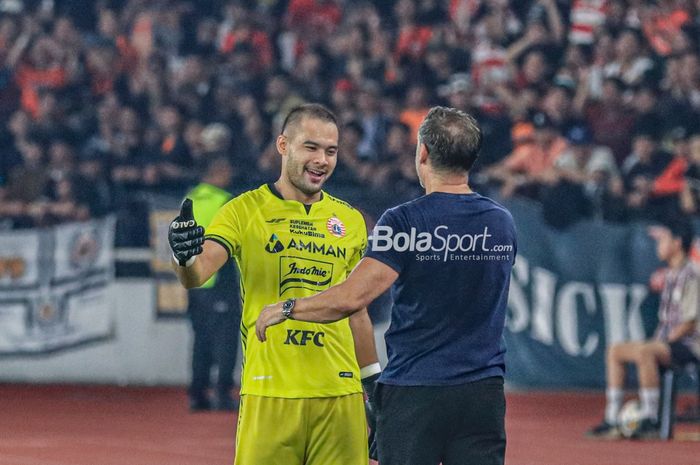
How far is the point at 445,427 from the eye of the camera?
533 cm

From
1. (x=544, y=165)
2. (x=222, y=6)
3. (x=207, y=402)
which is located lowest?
(x=207, y=402)

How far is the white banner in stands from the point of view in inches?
633

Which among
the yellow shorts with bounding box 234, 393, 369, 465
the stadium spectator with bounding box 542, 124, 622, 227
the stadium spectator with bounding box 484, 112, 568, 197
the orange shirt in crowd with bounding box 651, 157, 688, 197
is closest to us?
the yellow shorts with bounding box 234, 393, 369, 465

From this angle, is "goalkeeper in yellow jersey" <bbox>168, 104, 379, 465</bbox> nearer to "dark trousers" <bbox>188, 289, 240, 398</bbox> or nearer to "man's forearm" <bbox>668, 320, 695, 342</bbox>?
"man's forearm" <bbox>668, 320, 695, 342</bbox>

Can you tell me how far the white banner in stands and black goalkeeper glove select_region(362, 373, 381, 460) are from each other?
10.3m

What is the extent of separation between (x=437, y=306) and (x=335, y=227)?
87 cm

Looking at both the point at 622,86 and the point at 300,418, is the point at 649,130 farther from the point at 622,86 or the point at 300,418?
the point at 300,418

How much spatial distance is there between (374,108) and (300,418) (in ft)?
38.7

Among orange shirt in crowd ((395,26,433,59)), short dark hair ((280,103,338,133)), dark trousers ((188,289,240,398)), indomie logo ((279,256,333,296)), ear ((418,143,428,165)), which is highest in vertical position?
orange shirt in crowd ((395,26,433,59))

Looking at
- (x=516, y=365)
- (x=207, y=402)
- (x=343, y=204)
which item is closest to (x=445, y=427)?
(x=343, y=204)

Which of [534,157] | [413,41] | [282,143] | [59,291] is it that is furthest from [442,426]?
[413,41]

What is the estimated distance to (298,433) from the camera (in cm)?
579

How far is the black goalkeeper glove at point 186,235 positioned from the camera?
210 inches

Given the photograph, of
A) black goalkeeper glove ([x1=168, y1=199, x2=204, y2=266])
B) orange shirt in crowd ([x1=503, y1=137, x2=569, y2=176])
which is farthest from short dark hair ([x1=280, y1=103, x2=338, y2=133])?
orange shirt in crowd ([x1=503, y1=137, x2=569, y2=176])
